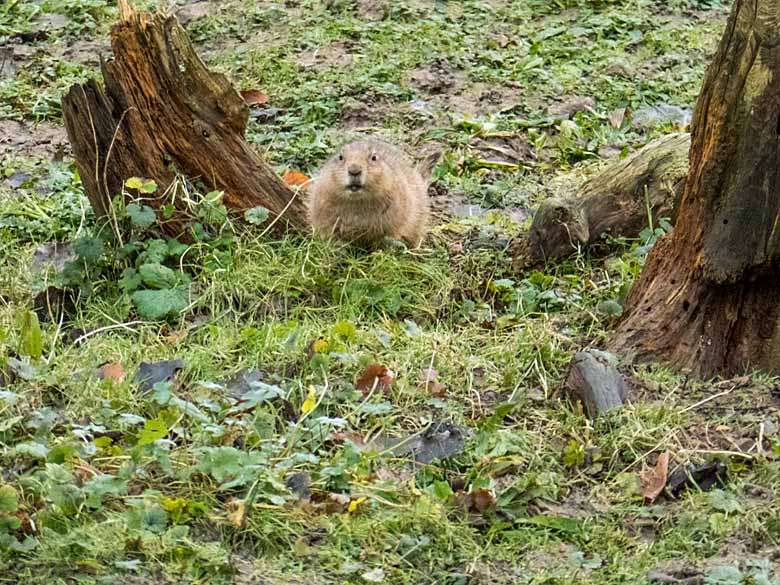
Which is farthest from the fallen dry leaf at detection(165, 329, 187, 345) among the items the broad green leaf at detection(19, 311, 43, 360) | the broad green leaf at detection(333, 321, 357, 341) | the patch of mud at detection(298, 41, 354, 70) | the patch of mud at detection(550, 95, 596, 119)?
the patch of mud at detection(298, 41, 354, 70)

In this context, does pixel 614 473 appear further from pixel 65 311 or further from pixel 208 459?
pixel 65 311

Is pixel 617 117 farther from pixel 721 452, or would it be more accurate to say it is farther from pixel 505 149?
pixel 721 452

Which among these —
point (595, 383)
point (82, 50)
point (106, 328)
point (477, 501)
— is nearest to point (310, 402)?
point (477, 501)

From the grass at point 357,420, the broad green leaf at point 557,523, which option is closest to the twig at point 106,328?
the grass at point 357,420

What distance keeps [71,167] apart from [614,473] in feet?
15.9

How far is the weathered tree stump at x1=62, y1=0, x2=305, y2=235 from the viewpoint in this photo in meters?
6.95

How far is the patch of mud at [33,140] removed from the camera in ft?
29.5

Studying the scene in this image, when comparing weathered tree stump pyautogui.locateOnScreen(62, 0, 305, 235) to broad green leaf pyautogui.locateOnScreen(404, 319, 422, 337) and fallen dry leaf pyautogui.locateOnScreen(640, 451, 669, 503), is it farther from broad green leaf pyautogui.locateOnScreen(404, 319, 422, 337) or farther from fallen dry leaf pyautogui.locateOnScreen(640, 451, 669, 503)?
fallen dry leaf pyautogui.locateOnScreen(640, 451, 669, 503)

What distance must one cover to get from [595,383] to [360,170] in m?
2.42

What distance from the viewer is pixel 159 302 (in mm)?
6629

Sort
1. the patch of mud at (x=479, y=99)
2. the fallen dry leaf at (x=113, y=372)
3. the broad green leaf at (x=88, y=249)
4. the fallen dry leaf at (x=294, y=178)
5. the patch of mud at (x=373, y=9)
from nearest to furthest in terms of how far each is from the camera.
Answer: the fallen dry leaf at (x=113, y=372), the broad green leaf at (x=88, y=249), the fallen dry leaf at (x=294, y=178), the patch of mud at (x=479, y=99), the patch of mud at (x=373, y=9)

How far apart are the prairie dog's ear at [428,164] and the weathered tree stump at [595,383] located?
2.94 meters

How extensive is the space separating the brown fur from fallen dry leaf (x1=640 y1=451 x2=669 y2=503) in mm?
2715

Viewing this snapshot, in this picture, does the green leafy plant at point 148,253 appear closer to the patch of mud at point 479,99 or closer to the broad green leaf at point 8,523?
the broad green leaf at point 8,523
